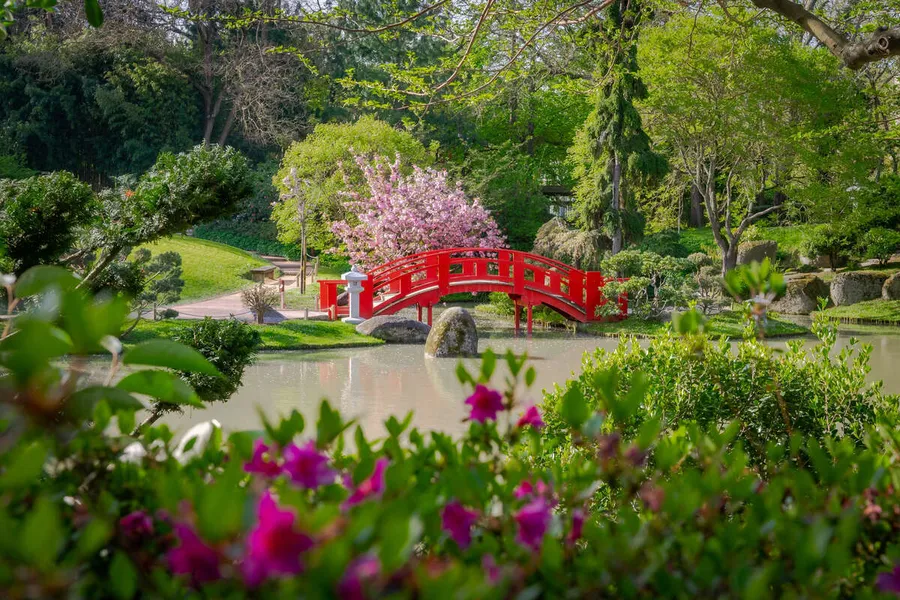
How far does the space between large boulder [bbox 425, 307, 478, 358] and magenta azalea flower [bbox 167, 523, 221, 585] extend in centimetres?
1079

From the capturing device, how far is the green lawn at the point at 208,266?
17.9 metres

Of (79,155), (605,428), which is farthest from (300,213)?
(605,428)

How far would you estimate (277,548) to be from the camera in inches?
27.3

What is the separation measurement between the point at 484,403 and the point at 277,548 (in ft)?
2.37

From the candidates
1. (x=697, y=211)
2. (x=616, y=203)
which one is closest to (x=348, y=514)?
(x=616, y=203)

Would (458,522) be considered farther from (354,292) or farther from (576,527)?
(354,292)

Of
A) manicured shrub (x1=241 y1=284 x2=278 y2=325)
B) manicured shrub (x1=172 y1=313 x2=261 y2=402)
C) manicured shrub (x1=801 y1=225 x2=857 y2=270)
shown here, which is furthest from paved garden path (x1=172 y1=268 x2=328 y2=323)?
manicured shrub (x1=801 y1=225 x2=857 y2=270)

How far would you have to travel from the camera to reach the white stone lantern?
531 inches

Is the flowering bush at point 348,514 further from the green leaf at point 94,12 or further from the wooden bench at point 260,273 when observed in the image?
the wooden bench at point 260,273

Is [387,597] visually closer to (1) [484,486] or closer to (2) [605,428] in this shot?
(1) [484,486]

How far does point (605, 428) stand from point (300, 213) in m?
15.7

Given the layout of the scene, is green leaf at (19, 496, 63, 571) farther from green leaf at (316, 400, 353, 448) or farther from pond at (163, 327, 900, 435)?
pond at (163, 327, 900, 435)

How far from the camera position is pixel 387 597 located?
0.74 metres

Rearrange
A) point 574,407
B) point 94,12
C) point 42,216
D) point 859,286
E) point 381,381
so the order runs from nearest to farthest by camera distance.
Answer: point 574,407 → point 94,12 → point 42,216 → point 381,381 → point 859,286
